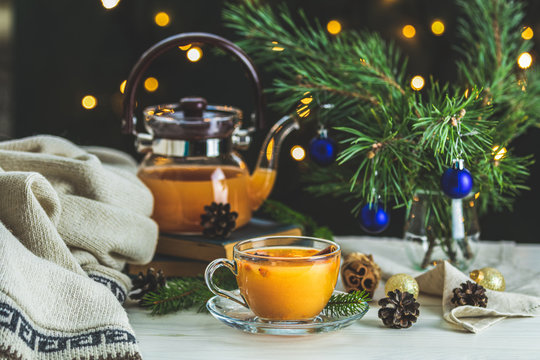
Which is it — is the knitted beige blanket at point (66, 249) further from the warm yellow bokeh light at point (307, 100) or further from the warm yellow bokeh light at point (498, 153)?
the warm yellow bokeh light at point (498, 153)

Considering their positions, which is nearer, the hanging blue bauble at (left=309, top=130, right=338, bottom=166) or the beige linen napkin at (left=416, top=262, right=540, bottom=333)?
the beige linen napkin at (left=416, top=262, right=540, bottom=333)

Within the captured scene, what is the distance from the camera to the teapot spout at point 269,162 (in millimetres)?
973

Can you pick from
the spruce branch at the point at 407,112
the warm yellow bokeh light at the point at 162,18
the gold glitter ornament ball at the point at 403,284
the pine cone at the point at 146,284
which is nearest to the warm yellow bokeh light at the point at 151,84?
the warm yellow bokeh light at the point at 162,18

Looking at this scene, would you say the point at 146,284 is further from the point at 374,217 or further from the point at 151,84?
the point at 151,84

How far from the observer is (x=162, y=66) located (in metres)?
1.37

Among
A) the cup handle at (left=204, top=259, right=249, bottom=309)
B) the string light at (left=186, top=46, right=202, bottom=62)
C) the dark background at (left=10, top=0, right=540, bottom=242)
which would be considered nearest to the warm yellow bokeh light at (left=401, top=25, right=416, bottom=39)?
the dark background at (left=10, top=0, right=540, bottom=242)

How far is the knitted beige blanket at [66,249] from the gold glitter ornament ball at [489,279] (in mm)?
431

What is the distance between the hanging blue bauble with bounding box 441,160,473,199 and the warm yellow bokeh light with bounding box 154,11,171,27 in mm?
800

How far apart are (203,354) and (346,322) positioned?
0.50ft

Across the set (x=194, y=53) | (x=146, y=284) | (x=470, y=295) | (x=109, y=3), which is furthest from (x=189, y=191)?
(x=109, y=3)

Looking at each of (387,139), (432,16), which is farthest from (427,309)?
(432,16)

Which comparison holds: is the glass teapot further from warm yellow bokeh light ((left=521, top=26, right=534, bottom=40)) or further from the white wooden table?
warm yellow bokeh light ((left=521, top=26, right=534, bottom=40))

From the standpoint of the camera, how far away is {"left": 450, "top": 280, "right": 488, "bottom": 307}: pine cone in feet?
2.42

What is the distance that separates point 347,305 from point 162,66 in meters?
0.84
